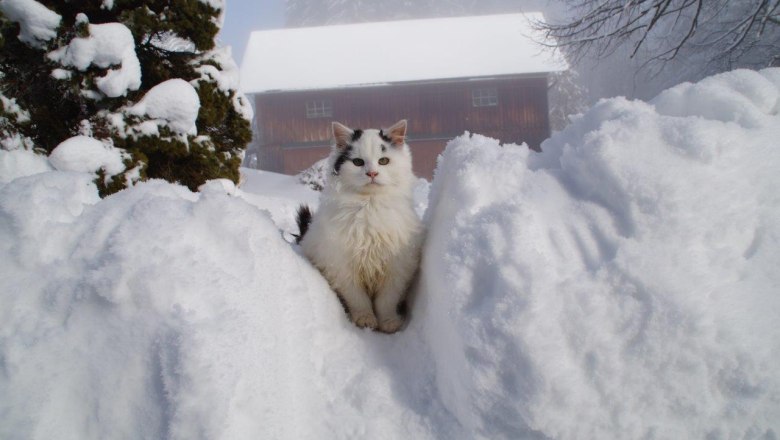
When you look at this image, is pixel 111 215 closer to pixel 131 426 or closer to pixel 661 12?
pixel 131 426

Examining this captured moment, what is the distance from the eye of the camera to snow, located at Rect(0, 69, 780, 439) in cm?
133

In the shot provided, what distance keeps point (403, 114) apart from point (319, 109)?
4138mm

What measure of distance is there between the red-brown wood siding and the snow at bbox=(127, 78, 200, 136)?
1528 centimetres

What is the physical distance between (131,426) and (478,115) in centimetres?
2138

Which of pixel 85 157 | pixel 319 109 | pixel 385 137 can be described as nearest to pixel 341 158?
pixel 385 137

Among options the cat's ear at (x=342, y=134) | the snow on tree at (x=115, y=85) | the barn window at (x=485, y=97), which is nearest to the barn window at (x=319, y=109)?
the barn window at (x=485, y=97)

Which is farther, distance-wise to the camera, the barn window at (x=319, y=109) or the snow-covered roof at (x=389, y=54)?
the barn window at (x=319, y=109)

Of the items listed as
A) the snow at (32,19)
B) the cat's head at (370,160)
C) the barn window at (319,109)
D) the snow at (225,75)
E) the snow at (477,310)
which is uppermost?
the barn window at (319,109)

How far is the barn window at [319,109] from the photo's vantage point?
2070cm

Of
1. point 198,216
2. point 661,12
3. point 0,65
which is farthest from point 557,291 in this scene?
point 661,12

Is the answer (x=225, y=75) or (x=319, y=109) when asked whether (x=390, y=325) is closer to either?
(x=225, y=75)

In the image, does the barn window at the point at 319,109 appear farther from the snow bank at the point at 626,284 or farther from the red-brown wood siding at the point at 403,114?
the snow bank at the point at 626,284

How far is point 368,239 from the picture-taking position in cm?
231

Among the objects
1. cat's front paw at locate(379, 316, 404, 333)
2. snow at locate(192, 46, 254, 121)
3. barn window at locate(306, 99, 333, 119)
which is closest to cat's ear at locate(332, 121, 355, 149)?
cat's front paw at locate(379, 316, 404, 333)
